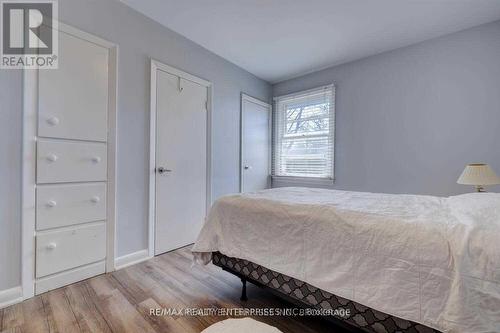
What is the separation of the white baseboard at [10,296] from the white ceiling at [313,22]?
2609mm

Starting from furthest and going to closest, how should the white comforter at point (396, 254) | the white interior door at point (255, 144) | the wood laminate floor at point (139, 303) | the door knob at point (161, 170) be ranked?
the white interior door at point (255, 144)
the door knob at point (161, 170)
the wood laminate floor at point (139, 303)
the white comforter at point (396, 254)

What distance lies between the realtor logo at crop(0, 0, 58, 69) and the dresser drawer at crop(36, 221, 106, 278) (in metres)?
1.31

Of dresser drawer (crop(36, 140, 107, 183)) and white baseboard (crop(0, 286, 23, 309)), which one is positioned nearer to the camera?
white baseboard (crop(0, 286, 23, 309))

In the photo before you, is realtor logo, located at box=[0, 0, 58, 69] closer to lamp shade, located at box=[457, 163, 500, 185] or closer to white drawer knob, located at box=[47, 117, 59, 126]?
white drawer knob, located at box=[47, 117, 59, 126]

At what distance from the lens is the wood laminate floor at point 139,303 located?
1.43 meters

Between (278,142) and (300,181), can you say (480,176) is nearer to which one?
(300,181)

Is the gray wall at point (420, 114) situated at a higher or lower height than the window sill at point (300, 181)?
higher

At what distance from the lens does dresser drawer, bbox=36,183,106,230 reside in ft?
5.91

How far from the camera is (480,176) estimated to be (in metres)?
2.11

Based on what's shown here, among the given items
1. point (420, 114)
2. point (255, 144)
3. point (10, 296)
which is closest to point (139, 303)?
point (10, 296)

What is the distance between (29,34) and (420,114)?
3.91m

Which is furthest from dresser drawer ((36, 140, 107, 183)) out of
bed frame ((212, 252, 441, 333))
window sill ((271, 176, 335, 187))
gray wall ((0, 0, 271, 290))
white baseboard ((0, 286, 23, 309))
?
window sill ((271, 176, 335, 187))

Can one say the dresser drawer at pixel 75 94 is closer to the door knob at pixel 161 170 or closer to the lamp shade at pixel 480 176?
the door knob at pixel 161 170

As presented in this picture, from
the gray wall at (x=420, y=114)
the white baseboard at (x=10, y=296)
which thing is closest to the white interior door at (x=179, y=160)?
the white baseboard at (x=10, y=296)
